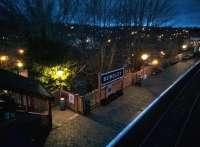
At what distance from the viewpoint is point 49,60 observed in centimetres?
1838

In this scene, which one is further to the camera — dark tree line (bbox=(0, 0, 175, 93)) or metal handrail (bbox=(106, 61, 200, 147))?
dark tree line (bbox=(0, 0, 175, 93))

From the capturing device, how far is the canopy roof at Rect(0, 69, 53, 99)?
10.8 meters

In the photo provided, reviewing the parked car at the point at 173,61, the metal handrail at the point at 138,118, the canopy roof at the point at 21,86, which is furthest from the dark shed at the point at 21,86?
the parked car at the point at 173,61

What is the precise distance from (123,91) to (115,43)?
936cm

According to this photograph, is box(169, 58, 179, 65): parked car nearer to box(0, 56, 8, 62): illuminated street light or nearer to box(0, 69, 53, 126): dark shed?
box(0, 56, 8, 62): illuminated street light

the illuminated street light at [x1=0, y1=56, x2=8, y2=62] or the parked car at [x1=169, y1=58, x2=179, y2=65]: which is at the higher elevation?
the illuminated street light at [x1=0, y1=56, x2=8, y2=62]

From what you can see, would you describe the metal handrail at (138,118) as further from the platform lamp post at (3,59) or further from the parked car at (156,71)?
the platform lamp post at (3,59)

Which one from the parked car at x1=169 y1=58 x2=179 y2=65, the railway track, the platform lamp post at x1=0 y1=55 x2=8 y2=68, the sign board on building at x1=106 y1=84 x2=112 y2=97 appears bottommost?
the railway track

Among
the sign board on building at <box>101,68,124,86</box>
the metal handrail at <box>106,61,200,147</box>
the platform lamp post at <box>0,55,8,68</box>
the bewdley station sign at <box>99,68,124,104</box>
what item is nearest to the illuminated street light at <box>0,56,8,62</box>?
the platform lamp post at <box>0,55,8,68</box>

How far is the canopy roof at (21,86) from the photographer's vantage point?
10.8 metres

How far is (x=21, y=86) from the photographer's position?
11406 millimetres

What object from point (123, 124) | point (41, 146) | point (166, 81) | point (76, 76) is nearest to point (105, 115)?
point (123, 124)

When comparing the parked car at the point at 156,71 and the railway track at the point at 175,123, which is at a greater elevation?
the parked car at the point at 156,71

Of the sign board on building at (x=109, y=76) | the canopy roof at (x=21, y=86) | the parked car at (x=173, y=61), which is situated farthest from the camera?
the parked car at (x=173, y=61)
